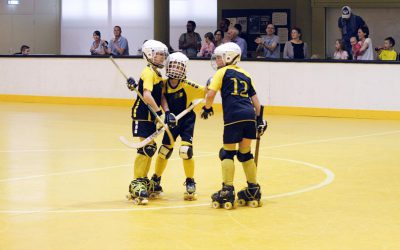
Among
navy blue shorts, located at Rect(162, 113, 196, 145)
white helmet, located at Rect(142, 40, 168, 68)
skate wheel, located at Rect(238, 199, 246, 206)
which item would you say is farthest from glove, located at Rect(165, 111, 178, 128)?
skate wheel, located at Rect(238, 199, 246, 206)

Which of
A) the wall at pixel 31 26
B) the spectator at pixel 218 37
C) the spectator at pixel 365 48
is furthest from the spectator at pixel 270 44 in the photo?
the wall at pixel 31 26

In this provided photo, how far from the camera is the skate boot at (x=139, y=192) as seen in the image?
940cm

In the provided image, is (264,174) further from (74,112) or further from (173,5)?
(173,5)

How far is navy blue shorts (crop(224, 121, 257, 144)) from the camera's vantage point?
9.27 metres

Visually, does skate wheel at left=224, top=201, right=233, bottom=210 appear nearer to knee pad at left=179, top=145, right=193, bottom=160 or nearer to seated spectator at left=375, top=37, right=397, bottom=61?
knee pad at left=179, top=145, right=193, bottom=160

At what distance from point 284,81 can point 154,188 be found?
9.99 meters

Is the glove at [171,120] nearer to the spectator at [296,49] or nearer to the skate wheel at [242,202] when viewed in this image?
the skate wheel at [242,202]

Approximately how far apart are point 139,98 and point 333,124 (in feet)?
28.5

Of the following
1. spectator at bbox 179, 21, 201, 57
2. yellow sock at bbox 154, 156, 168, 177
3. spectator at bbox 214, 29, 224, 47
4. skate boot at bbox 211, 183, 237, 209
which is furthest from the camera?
spectator at bbox 179, 21, 201, 57

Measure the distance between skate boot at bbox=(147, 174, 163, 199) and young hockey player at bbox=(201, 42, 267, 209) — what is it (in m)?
0.79

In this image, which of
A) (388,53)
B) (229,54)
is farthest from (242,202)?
(388,53)

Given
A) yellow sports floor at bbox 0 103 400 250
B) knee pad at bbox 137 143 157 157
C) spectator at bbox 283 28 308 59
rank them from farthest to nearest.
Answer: spectator at bbox 283 28 308 59, knee pad at bbox 137 143 157 157, yellow sports floor at bbox 0 103 400 250

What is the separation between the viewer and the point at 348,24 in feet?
64.5

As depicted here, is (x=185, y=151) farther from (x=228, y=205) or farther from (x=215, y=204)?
(x=228, y=205)
